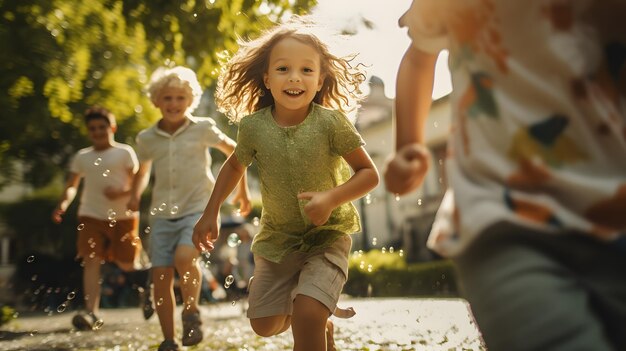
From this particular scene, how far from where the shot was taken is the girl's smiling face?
12.7ft

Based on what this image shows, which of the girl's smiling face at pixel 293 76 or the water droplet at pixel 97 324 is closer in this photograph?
the girl's smiling face at pixel 293 76

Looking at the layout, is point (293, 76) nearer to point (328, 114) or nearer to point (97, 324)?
point (328, 114)

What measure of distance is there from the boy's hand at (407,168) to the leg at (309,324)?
152 centimetres

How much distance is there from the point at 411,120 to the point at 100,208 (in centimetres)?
634

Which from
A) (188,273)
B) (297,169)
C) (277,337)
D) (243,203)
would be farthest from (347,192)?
(277,337)

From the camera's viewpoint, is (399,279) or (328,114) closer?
(328,114)

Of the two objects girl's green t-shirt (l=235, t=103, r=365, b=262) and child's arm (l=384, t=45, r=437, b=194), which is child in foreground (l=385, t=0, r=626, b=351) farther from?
girl's green t-shirt (l=235, t=103, r=365, b=262)

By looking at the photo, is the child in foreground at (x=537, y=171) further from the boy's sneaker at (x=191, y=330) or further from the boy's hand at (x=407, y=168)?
the boy's sneaker at (x=191, y=330)

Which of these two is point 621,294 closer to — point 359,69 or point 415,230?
point 359,69

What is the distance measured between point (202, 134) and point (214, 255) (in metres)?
19.2

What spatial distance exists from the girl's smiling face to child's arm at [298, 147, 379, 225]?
1.14ft

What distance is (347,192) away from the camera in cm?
337

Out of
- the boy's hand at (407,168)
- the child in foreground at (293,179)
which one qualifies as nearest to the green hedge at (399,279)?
the child in foreground at (293,179)

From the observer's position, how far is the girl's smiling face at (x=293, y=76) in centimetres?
386
